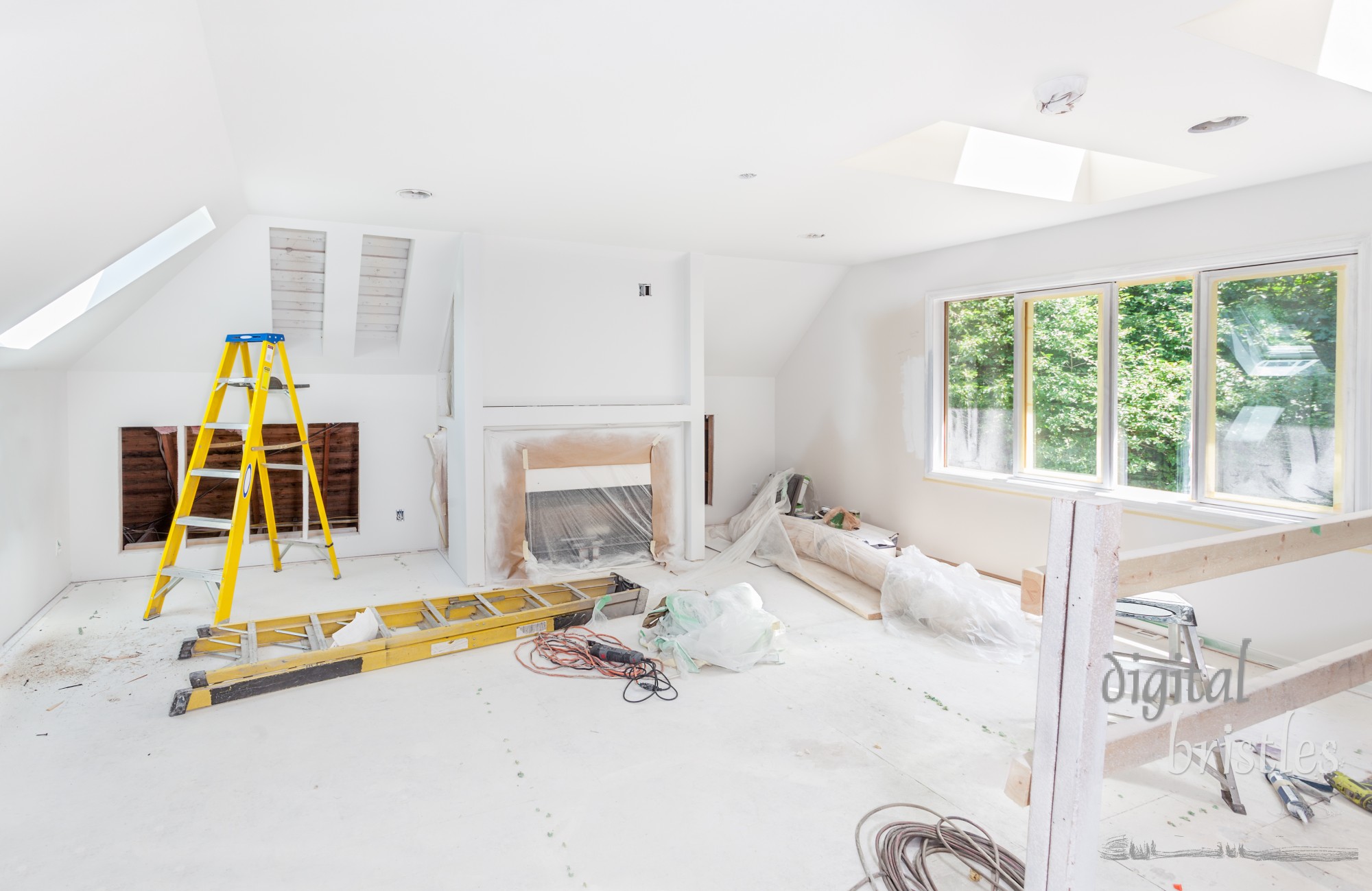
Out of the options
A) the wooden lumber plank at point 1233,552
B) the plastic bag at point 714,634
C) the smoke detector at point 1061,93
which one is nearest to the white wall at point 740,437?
the plastic bag at point 714,634

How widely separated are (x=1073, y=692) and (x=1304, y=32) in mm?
2246

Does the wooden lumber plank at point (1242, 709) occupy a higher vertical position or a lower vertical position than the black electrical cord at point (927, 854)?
higher

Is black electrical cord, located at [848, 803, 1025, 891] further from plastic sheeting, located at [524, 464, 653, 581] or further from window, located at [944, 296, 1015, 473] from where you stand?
window, located at [944, 296, 1015, 473]

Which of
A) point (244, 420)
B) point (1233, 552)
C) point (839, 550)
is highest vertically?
point (244, 420)

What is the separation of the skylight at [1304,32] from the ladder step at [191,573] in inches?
195

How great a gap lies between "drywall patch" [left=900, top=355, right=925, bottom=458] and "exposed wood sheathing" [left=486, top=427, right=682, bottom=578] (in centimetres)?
184

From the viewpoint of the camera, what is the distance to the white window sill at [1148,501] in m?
3.60

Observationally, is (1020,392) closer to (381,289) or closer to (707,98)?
(707,98)

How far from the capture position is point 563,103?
2553mm

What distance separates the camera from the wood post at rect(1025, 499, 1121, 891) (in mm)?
Answer: 1416

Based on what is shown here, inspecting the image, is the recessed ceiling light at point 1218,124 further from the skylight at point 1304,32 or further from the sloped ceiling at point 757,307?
the sloped ceiling at point 757,307

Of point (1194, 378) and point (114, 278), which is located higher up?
point (114, 278)

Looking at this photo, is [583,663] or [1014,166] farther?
[1014,166]

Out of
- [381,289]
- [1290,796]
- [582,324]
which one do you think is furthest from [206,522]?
[1290,796]
